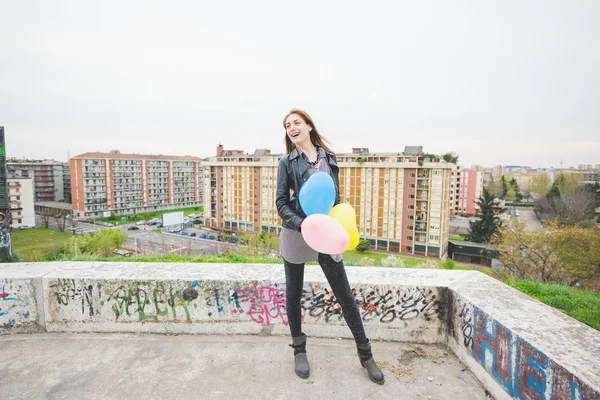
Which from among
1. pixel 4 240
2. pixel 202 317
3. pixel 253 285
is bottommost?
pixel 4 240

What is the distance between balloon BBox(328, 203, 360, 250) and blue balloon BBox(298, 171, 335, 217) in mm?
76

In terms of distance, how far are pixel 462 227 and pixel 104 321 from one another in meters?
66.4

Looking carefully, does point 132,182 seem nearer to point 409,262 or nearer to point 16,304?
point 409,262

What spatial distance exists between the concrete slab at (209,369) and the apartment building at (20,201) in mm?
70188

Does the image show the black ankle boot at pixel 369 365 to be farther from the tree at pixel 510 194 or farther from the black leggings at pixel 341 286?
the tree at pixel 510 194

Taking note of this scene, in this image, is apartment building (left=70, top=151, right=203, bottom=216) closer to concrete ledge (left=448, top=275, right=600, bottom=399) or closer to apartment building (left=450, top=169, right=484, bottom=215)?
apartment building (left=450, top=169, right=484, bottom=215)

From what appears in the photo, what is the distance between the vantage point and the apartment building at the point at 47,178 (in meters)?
79.0

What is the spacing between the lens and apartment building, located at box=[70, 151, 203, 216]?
66125 mm

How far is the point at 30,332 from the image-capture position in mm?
2998

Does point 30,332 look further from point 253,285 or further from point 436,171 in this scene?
point 436,171

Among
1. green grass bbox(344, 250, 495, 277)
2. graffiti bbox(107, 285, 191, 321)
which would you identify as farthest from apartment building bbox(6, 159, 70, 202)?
graffiti bbox(107, 285, 191, 321)

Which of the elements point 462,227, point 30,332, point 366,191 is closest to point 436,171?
point 366,191

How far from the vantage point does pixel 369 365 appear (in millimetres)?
2363

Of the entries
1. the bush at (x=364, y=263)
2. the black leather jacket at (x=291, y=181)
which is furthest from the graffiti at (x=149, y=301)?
the bush at (x=364, y=263)
